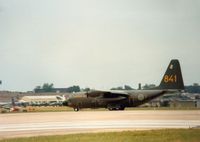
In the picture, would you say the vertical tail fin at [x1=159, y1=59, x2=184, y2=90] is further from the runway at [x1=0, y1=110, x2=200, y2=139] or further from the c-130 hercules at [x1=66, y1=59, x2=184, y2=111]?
the runway at [x1=0, y1=110, x2=200, y2=139]

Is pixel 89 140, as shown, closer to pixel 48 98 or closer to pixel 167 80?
pixel 167 80

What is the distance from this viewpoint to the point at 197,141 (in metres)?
16.6

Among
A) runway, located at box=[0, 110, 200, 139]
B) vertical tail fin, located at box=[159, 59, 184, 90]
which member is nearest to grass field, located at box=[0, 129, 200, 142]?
runway, located at box=[0, 110, 200, 139]

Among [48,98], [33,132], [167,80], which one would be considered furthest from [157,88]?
[48,98]

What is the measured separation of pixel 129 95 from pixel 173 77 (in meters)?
5.76

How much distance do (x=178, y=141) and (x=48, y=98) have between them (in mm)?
112676

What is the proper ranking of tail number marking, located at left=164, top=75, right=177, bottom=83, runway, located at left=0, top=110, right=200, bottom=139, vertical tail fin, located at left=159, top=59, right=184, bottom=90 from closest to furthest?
runway, located at left=0, top=110, right=200, bottom=139, vertical tail fin, located at left=159, top=59, right=184, bottom=90, tail number marking, located at left=164, top=75, right=177, bottom=83

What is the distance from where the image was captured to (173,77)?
5222cm

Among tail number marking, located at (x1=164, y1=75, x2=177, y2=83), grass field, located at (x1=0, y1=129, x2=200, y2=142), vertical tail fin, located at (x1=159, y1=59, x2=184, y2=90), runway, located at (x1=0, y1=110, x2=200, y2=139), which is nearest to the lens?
grass field, located at (x1=0, y1=129, x2=200, y2=142)

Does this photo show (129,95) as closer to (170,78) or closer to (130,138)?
(170,78)

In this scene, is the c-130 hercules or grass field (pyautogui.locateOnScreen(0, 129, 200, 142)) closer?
grass field (pyautogui.locateOnScreen(0, 129, 200, 142))

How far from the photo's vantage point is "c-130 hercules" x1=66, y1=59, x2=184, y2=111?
171 feet

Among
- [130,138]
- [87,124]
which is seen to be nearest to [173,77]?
[87,124]

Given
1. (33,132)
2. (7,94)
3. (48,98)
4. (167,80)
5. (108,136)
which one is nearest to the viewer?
(108,136)
